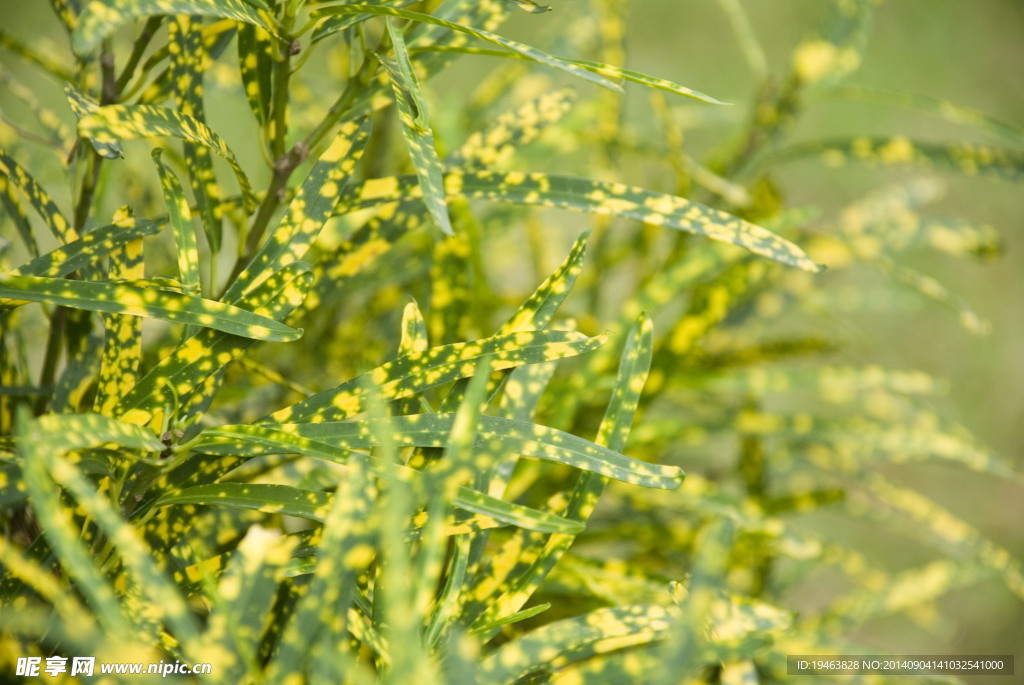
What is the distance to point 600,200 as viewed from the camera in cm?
30

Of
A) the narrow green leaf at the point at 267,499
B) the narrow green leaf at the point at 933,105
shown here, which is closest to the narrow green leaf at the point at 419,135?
the narrow green leaf at the point at 267,499

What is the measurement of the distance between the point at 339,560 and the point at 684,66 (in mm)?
1561

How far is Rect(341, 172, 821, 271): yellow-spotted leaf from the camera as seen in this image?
11.3 inches

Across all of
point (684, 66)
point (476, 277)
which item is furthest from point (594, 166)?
point (684, 66)

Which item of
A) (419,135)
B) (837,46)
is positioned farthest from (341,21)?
(837,46)

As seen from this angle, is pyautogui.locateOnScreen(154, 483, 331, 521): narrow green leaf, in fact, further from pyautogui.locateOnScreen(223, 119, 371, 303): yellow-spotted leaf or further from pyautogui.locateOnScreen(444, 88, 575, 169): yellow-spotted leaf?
pyautogui.locateOnScreen(444, 88, 575, 169): yellow-spotted leaf

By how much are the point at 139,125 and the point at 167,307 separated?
61 millimetres

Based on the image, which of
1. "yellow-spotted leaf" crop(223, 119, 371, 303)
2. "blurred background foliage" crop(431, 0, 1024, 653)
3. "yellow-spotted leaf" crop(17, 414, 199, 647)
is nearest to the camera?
"yellow-spotted leaf" crop(17, 414, 199, 647)

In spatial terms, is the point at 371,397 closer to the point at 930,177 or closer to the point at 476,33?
the point at 476,33

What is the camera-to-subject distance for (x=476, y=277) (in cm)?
45

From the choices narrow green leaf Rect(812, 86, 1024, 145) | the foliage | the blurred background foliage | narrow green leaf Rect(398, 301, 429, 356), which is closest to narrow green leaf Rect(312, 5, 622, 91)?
the foliage

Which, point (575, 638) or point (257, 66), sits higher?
point (257, 66)

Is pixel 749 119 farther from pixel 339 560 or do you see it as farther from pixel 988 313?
pixel 988 313

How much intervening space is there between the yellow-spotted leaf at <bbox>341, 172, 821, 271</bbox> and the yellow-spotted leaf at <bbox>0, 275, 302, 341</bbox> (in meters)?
0.08
